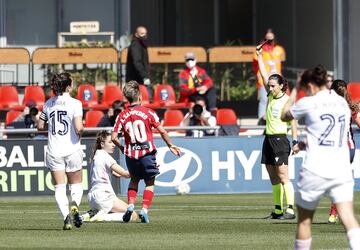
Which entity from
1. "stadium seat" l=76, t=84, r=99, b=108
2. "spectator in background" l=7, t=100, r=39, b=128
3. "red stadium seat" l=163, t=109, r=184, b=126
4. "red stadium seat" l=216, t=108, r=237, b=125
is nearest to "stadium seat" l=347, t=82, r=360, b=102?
"red stadium seat" l=216, t=108, r=237, b=125

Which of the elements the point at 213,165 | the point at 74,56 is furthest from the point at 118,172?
the point at 74,56

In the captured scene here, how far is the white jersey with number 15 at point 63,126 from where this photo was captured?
50.7 feet

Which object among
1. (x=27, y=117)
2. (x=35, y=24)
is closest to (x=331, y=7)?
(x=35, y=24)

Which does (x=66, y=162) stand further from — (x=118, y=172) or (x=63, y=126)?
(x=118, y=172)

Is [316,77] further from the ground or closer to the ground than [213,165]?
further from the ground

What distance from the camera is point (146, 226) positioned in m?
16.1

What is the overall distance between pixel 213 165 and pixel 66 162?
8.55 m

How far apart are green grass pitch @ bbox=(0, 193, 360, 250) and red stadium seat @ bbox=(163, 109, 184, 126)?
19.8 ft

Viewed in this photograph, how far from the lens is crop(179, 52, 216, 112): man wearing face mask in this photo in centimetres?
2795

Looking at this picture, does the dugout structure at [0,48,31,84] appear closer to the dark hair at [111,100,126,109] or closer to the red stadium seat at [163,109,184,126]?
the red stadium seat at [163,109,184,126]

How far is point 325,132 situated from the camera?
36.8ft

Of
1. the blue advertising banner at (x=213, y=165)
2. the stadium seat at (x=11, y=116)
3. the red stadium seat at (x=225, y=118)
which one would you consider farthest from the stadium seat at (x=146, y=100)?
the blue advertising banner at (x=213, y=165)

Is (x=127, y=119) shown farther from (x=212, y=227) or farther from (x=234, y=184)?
(x=234, y=184)

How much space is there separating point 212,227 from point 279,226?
856 mm
